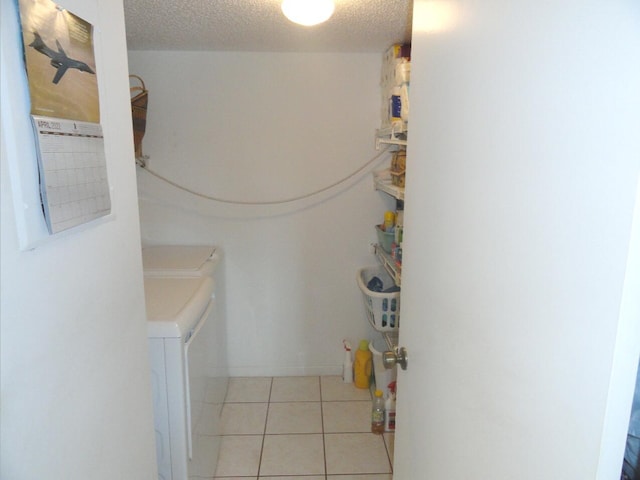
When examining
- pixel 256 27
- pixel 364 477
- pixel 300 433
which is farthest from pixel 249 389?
pixel 256 27

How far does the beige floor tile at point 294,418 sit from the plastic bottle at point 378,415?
0.29 meters

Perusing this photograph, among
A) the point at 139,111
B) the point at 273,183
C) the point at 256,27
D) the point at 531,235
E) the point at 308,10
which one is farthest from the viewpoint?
the point at 273,183

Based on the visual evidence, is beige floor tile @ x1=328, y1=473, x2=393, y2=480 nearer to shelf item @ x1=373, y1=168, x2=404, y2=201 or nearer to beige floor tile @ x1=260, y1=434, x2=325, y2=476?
beige floor tile @ x1=260, y1=434, x2=325, y2=476

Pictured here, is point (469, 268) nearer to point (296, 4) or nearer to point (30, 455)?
point (30, 455)

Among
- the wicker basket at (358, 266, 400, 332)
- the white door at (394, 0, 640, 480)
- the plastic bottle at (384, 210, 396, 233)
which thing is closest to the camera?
the white door at (394, 0, 640, 480)

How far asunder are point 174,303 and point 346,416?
1285 millimetres

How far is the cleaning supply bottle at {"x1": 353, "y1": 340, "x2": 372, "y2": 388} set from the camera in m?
2.62

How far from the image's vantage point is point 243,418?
237 centimetres

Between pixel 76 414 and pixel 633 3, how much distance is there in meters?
0.94

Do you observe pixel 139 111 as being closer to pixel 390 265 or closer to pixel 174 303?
pixel 174 303

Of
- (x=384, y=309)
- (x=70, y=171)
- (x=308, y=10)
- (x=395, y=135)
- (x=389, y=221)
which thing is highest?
(x=308, y=10)

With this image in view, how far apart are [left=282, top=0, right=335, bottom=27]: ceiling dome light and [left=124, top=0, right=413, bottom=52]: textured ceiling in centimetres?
16

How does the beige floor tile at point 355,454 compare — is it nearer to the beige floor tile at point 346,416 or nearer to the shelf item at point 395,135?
the beige floor tile at point 346,416

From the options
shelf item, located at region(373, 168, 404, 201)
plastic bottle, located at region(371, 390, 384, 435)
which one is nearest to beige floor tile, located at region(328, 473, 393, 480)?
plastic bottle, located at region(371, 390, 384, 435)
